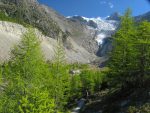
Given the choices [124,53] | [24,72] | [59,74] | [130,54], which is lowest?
[59,74]

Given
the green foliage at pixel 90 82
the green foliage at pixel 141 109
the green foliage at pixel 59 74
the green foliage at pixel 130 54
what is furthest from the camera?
the green foliage at pixel 90 82

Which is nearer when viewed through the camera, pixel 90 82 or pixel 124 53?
pixel 124 53

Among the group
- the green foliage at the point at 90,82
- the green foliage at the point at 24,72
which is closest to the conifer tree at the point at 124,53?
the green foliage at the point at 24,72

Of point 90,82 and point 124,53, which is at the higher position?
point 124,53

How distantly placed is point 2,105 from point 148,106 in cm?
1921

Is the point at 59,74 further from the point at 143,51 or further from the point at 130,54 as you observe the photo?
the point at 143,51

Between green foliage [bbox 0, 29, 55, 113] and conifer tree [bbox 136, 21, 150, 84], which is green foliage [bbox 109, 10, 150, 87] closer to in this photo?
conifer tree [bbox 136, 21, 150, 84]

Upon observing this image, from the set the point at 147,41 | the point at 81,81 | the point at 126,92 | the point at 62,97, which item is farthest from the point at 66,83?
the point at 81,81

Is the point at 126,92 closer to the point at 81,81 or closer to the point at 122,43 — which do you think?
the point at 122,43

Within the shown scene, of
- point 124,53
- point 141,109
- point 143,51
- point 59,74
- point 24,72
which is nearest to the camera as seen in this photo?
point 24,72

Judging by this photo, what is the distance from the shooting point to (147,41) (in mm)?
58406

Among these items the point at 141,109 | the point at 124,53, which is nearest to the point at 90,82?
the point at 124,53

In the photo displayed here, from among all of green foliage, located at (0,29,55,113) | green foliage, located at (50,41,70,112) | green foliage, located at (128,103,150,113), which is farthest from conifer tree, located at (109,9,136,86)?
green foliage, located at (0,29,55,113)

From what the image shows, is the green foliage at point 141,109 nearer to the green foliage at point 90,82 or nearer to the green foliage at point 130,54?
the green foliage at point 130,54
